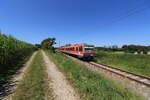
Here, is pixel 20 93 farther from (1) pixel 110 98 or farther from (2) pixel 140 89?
(2) pixel 140 89

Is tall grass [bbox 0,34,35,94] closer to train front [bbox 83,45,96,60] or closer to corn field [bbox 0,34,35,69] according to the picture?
corn field [bbox 0,34,35,69]

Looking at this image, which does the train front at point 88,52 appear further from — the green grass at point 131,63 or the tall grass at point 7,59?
the tall grass at point 7,59

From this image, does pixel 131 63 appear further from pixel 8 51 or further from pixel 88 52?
pixel 8 51

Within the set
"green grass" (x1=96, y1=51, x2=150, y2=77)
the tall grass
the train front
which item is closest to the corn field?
the tall grass

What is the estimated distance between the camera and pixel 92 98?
3352 millimetres

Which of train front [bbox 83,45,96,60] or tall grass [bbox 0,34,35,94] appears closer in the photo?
tall grass [bbox 0,34,35,94]

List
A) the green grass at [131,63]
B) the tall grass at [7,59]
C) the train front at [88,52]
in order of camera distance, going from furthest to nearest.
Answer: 1. the train front at [88,52]
2. the green grass at [131,63]
3. the tall grass at [7,59]

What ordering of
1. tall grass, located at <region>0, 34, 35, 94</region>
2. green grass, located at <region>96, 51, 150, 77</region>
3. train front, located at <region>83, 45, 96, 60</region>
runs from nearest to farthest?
tall grass, located at <region>0, 34, 35, 94</region> → green grass, located at <region>96, 51, 150, 77</region> → train front, located at <region>83, 45, 96, 60</region>

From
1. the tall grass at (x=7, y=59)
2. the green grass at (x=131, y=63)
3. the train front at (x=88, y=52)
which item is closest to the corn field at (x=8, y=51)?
the tall grass at (x=7, y=59)

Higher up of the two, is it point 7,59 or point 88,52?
point 88,52

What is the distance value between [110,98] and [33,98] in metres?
2.85

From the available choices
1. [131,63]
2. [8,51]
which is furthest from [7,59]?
[131,63]

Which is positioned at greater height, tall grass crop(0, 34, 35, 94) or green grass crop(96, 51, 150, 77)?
tall grass crop(0, 34, 35, 94)

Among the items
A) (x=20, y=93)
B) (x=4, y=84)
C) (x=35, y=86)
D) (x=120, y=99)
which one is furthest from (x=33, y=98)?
(x=120, y=99)
